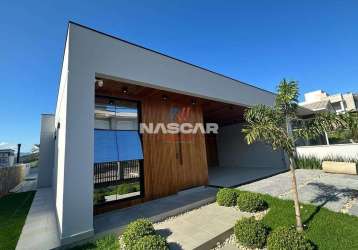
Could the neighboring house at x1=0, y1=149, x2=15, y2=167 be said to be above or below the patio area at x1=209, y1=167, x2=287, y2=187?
above

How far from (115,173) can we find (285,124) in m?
5.50

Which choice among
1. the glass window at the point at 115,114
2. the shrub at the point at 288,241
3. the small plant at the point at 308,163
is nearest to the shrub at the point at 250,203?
the shrub at the point at 288,241

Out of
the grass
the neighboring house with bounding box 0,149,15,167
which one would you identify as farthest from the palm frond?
the neighboring house with bounding box 0,149,15,167

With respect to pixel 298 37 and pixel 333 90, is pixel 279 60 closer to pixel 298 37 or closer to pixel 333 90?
pixel 298 37

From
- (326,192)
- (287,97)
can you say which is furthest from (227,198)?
(326,192)

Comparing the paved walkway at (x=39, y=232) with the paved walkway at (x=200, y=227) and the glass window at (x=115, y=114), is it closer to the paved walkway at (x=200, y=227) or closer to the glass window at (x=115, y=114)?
the paved walkway at (x=200, y=227)

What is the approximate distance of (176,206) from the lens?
5.59m

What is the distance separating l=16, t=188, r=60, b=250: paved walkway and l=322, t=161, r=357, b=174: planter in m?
12.5

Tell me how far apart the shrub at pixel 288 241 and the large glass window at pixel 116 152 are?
453cm

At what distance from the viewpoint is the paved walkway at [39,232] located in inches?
148

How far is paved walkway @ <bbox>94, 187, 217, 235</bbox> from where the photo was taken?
439 centimetres

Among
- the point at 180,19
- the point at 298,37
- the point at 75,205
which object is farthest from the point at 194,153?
the point at 298,37

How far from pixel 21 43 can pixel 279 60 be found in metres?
14.6

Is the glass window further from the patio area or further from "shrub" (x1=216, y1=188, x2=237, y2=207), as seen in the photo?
the patio area
